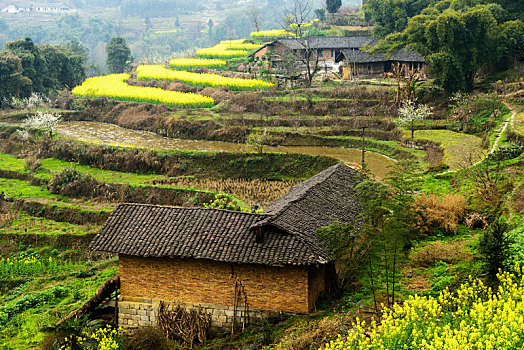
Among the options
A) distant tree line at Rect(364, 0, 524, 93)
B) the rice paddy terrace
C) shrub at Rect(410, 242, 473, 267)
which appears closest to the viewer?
shrub at Rect(410, 242, 473, 267)

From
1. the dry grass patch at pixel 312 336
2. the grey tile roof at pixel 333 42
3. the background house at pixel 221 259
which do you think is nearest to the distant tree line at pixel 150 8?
the grey tile roof at pixel 333 42

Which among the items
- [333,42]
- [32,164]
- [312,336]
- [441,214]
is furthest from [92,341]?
[333,42]

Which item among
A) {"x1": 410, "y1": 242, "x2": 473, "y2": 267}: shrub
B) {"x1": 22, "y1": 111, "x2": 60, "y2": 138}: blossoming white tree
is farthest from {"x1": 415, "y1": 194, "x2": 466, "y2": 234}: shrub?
{"x1": 22, "y1": 111, "x2": 60, "y2": 138}: blossoming white tree

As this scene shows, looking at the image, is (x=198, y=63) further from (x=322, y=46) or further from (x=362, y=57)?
(x=362, y=57)

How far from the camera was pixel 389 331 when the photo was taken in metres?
8.98

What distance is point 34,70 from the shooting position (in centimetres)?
5225

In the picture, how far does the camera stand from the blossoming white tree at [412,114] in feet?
107

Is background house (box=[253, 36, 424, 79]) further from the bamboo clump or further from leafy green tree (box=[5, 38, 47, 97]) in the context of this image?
the bamboo clump

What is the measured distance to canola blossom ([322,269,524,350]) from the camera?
7.77 meters

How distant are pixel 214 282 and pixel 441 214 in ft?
24.3

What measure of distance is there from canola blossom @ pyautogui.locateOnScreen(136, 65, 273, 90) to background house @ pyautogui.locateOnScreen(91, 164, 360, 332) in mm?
31162

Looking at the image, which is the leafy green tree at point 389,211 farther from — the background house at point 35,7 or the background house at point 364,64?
the background house at point 35,7

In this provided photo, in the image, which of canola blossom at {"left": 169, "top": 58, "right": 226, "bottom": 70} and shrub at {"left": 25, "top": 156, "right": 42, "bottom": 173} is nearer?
shrub at {"left": 25, "top": 156, "right": 42, "bottom": 173}

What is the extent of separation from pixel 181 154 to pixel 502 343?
26817 mm
